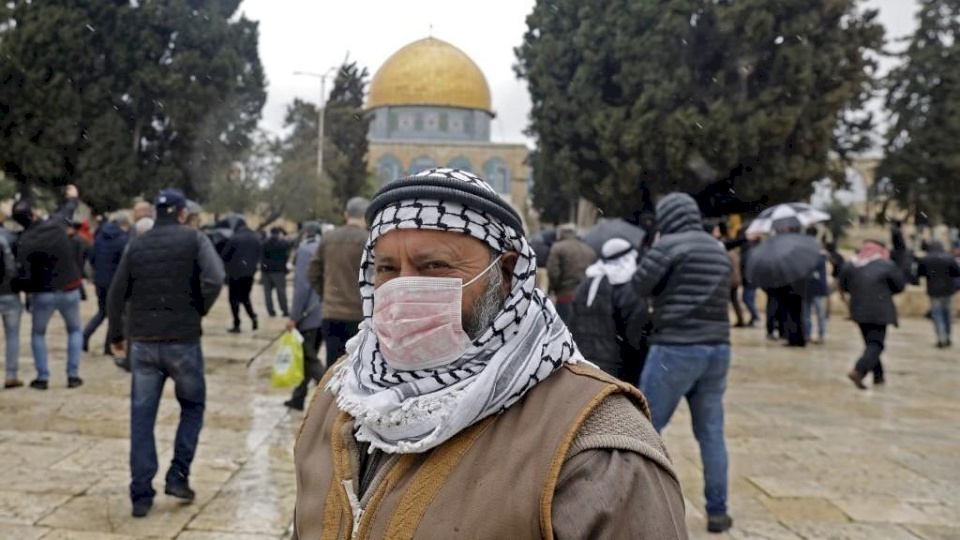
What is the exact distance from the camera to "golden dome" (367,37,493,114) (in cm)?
6122

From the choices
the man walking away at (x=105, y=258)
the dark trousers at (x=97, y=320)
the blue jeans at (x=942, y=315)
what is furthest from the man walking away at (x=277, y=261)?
the blue jeans at (x=942, y=315)

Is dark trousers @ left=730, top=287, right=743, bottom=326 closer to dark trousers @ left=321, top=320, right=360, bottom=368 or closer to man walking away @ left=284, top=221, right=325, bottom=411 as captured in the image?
man walking away @ left=284, top=221, right=325, bottom=411

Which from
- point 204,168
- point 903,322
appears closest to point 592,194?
point 903,322

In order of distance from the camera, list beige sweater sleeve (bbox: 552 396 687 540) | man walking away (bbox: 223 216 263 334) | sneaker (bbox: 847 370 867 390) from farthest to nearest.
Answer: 1. man walking away (bbox: 223 216 263 334)
2. sneaker (bbox: 847 370 867 390)
3. beige sweater sleeve (bbox: 552 396 687 540)

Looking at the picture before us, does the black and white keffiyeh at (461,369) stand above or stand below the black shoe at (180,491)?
above

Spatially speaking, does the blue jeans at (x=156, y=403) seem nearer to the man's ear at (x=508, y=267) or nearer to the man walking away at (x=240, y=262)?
the man's ear at (x=508, y=267)

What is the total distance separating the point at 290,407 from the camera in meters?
7.19

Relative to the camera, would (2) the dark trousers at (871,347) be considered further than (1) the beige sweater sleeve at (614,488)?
Yes

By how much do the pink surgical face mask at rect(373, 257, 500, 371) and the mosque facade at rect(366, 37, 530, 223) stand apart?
193ft

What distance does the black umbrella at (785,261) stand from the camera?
11422 mm

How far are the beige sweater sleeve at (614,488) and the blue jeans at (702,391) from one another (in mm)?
2995

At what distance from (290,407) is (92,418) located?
155cm

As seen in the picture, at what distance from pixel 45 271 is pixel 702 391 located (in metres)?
5.80

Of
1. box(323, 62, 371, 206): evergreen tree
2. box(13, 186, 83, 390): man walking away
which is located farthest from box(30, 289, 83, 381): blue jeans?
box(323, 62, 371, 206): evergreen tree
